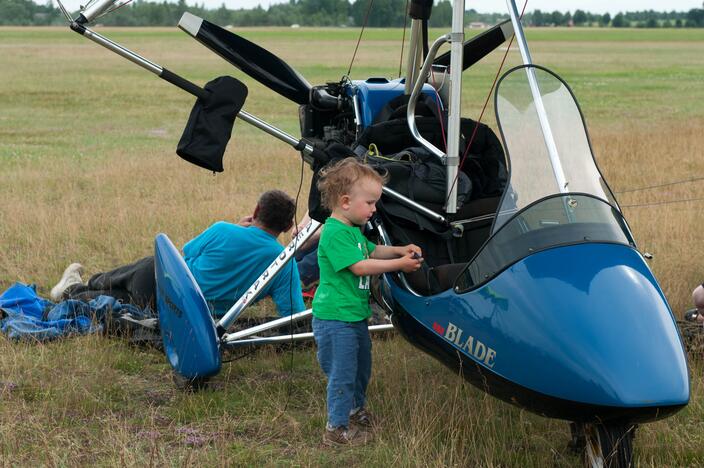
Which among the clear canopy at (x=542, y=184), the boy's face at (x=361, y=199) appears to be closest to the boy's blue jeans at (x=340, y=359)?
the boy's face at (x=361, y=199)

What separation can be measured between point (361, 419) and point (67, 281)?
11.9 ft

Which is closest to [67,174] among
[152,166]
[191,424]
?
[152,166]

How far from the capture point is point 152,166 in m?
14.9

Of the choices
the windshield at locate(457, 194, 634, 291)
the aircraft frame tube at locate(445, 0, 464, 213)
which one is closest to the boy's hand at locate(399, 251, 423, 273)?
the windshield at locate(457, 194, 634, 291)

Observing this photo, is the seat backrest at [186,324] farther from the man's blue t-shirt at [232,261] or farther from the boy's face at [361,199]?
the boy's face at [361,199]

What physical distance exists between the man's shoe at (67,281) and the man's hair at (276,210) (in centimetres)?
198

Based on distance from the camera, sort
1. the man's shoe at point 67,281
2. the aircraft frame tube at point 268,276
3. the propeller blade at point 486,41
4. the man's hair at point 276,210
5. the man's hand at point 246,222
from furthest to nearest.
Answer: the man's shoe at point 67,281 → the man's hand at point 246,222 → the man's hair at point 276,210 → the propeller blade at point 486,41 → the aircraft frame tube at point 268,276

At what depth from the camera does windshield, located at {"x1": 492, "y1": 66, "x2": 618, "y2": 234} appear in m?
4.61

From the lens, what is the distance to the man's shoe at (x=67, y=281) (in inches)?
304

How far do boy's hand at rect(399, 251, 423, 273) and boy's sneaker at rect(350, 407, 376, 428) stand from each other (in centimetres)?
88

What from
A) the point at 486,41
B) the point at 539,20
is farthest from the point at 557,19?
→ the point at 486,41

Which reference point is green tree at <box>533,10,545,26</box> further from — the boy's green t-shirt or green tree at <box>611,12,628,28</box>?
the boy's green t-shirt

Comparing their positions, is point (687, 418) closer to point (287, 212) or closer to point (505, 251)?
point (505, 251)

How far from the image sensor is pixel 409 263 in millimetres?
4754
